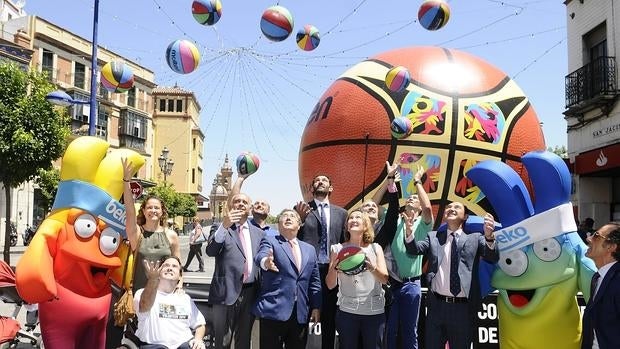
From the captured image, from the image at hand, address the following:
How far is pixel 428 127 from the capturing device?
690 cm

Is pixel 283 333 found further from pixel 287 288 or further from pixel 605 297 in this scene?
pixel 605 297

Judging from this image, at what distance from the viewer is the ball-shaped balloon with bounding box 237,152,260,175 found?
21.6 ft

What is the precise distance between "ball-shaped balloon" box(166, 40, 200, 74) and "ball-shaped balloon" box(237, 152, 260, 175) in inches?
68.6

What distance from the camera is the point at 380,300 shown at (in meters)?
4.72

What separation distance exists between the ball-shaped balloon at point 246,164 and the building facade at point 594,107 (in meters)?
13.1

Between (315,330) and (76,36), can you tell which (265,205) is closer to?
(315,330)

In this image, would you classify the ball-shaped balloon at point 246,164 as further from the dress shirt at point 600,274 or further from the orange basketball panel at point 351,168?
the dress shirt at point 600,274

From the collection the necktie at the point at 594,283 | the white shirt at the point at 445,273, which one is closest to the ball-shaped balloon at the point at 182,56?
the white shirt at the point at 445,273

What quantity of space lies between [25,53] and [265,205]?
32.9 meters

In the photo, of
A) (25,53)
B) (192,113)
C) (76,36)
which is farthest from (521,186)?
(192,113)

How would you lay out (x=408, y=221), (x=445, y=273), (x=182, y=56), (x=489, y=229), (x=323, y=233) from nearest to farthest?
1. (x=489, y=229)
2. (x=445, y=273)
3. (x=408, y=221)
4. (x=323, y=233)
5. (x=182, y=56)

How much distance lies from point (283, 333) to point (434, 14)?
5061 mm

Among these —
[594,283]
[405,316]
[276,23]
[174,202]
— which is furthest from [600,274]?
[174,202]

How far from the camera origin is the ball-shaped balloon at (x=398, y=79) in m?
7.01
